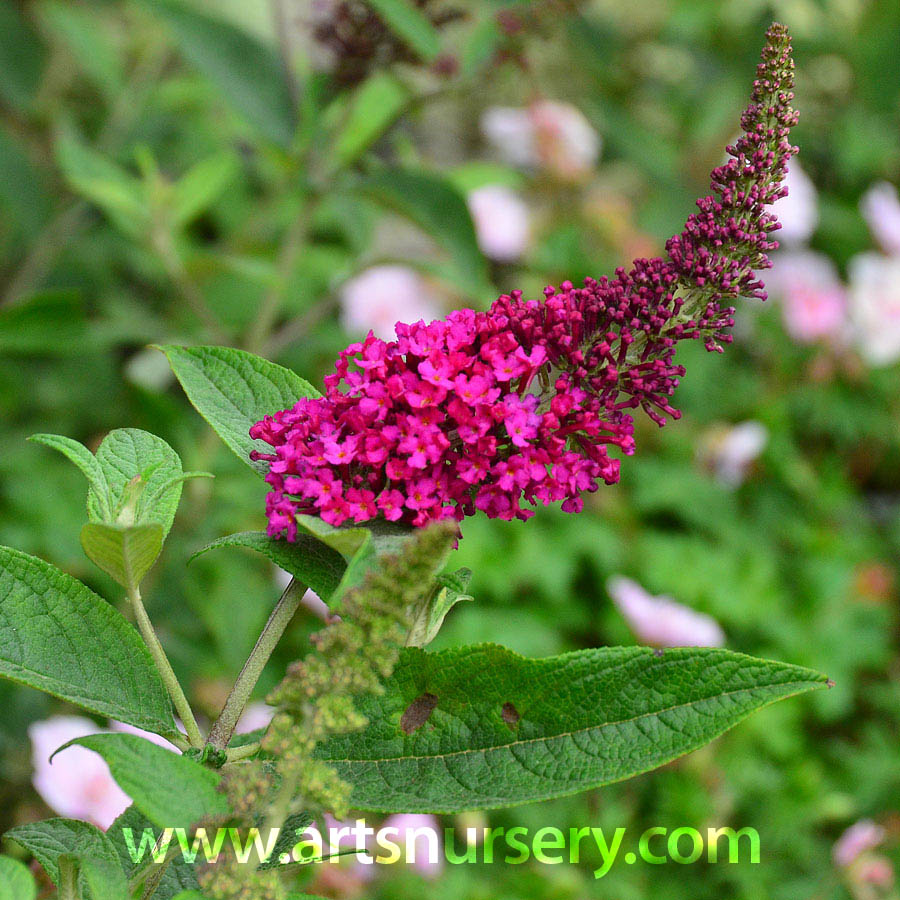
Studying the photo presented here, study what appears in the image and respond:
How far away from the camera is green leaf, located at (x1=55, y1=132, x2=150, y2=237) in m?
1.70

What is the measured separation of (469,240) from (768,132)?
1023 millimetres

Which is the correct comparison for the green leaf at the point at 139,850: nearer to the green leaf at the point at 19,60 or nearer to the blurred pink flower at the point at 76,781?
the blurred pink flower at the point at 76,781

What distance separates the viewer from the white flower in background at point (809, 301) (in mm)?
2875

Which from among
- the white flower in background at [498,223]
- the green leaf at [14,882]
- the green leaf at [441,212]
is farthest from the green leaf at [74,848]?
the white flower in background at [498,223]

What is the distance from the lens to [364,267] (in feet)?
6.07

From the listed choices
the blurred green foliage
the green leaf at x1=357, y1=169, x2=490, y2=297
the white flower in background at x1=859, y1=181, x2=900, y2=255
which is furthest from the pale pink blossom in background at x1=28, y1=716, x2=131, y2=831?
the white flower in background at x1=859, y1=181, x2=900, y2=255

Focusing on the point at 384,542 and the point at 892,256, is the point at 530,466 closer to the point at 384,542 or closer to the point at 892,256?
the point at 384,542

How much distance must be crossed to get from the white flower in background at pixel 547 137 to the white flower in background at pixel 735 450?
989 mm

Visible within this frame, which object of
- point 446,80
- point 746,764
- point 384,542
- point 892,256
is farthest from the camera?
Result: point 892,256

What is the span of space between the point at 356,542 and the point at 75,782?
95 centimetres

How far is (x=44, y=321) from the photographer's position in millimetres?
1645

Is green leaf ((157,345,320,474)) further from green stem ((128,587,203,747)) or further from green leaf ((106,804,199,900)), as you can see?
green leaf ((106,804,199,900))

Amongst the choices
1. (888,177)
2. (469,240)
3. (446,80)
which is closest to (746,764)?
(469,240)

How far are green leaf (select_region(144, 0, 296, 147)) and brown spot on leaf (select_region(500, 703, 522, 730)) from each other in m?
1.21
